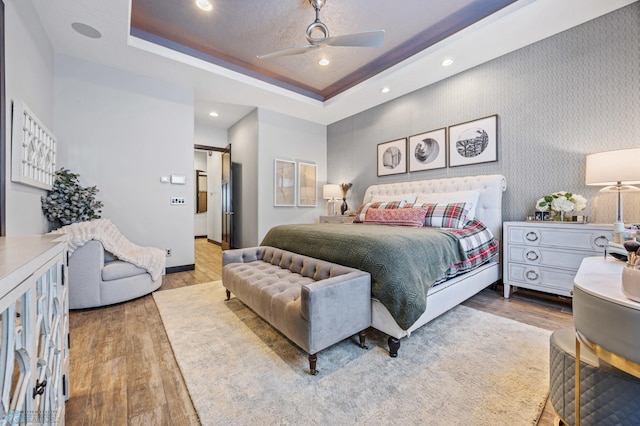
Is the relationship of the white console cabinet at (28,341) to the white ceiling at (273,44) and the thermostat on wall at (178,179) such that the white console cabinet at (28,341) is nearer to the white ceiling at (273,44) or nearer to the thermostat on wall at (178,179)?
the white ceiling at (273,44)

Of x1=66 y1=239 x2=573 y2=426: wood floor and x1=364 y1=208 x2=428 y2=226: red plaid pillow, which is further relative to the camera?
x1=364 y1=208 x2=428 y2=226: red plaid pillow

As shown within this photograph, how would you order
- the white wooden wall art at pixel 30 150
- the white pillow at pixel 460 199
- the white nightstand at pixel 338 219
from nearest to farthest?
the white wooden wall art at pixel 30 150 → the white pillow at pixel 460 199 → the white nightstand at pixel 338 219

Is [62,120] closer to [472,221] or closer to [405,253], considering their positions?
[405,253]

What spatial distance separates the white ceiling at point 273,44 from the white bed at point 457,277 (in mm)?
1561

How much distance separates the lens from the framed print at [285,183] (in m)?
5.11

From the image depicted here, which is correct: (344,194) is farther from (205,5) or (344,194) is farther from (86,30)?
(86,30)

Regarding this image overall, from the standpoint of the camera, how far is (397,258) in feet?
5.85

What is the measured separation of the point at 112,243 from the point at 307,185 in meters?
3.62

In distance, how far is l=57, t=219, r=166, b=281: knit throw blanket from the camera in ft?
7.94

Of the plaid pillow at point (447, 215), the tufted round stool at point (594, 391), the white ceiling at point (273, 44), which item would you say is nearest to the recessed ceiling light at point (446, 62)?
the white ceiling at point (273, 44)

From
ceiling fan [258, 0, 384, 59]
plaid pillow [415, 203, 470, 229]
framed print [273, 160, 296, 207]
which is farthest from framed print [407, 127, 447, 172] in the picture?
framed print [273, 160, 296, 207]

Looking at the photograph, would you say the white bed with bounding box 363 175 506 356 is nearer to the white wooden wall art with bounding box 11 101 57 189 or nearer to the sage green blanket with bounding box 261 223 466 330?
the sage green blanket with bounding box 261 223 466 330

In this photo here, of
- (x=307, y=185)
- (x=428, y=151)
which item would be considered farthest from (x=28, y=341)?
(x=307, y=185)

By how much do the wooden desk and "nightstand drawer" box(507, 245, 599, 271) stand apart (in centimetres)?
227
